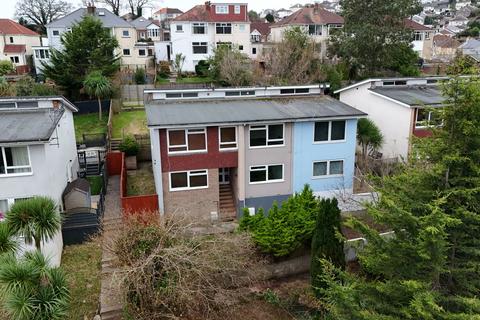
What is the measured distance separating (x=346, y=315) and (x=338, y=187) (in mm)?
15098

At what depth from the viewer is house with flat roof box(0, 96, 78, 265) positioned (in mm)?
19156

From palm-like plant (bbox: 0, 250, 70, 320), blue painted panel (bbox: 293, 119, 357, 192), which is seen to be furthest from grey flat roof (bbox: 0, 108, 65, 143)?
blue painted panel (bbox: 293, 119, 357, 192)

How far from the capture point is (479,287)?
450 inches

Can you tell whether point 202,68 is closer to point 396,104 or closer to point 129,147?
point 129,147

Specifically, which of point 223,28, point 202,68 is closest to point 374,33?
point 223,28

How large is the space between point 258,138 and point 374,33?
26.1 m

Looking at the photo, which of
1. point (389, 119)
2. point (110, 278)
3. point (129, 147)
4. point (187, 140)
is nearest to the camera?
point (110, 278)

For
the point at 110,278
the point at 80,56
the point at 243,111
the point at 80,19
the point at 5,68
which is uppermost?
the point at 80,19

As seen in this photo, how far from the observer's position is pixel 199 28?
54.9m

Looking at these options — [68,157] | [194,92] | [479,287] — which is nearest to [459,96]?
[479,287]

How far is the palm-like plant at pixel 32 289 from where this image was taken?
11.8 meters

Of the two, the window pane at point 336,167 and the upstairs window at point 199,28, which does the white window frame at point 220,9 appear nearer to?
the upstairs window at point 199,28

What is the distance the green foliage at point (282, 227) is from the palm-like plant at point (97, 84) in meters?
28.0

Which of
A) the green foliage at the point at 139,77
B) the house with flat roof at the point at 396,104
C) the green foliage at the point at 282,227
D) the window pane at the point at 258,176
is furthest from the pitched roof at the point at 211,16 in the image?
the green foliage at the point at 282,227
